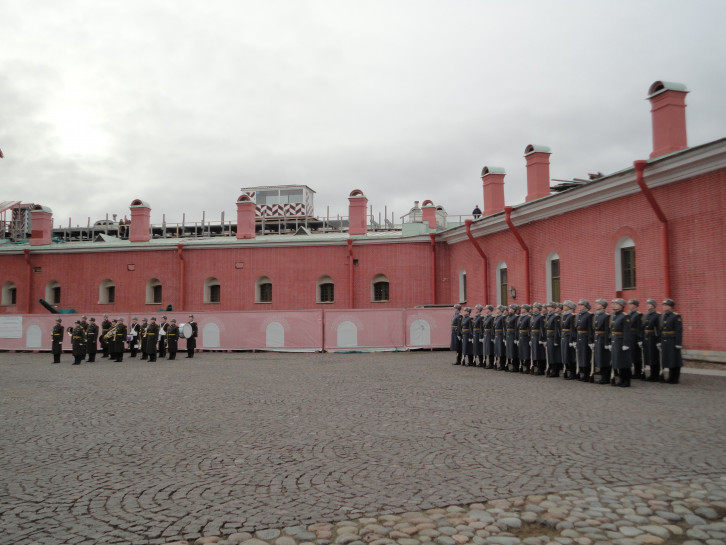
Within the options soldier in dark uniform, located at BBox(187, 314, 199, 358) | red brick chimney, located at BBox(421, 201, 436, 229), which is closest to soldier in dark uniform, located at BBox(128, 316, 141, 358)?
soldier in dark uniform, located at BBox(187, 314, 199, 358)

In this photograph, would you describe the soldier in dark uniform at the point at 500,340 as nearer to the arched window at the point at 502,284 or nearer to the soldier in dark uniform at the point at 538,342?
the soldier in dark uniform at the point at 538,342

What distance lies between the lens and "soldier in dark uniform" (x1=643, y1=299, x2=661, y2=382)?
12703 millimetres

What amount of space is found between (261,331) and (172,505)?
61.3 feet

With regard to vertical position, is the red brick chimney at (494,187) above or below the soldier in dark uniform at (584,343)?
above

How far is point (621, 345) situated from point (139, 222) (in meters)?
25.5

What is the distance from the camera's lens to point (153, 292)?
3031 centimetres

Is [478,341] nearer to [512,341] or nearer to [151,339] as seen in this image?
[512,341]

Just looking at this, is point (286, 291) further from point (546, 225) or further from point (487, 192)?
point (546, 225)

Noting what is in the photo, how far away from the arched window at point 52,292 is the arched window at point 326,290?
13.5 meters

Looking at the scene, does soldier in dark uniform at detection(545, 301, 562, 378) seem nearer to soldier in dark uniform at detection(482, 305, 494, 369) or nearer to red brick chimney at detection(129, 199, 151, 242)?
soldier in dark uniform at detection(482, 305, 494, 369)

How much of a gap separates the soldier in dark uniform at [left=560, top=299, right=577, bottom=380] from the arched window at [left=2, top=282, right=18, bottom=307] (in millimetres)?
28347

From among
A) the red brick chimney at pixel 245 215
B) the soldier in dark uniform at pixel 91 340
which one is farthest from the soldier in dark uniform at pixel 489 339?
the red brick chimney at pixel 245 215

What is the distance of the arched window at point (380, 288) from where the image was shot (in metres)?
28.2

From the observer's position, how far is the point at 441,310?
22.6m
